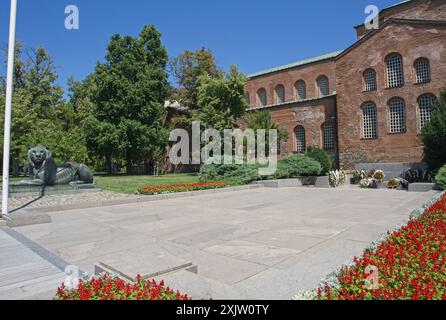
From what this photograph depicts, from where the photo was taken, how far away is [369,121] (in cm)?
2838

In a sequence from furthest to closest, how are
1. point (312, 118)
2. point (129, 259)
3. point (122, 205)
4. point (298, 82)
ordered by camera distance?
point (298, 82)
point (312, 118)
point (122, 205)
point (129, 259)

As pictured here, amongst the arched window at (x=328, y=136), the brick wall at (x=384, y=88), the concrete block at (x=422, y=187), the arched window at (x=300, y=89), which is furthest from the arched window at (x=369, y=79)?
the arched window at (x=300, y=89)

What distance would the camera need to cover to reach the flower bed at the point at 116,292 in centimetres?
296

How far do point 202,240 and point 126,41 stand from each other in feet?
118

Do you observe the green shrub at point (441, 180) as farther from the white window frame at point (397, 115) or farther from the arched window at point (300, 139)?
the arched window at point (300, 139)

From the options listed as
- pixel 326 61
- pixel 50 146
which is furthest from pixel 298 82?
pixel 50 146

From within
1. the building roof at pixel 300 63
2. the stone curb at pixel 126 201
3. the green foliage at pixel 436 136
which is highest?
the building roof at pixel 300 63

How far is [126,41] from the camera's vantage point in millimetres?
37250

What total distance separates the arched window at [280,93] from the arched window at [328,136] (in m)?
14.4

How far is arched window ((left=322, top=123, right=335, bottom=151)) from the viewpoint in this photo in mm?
31000

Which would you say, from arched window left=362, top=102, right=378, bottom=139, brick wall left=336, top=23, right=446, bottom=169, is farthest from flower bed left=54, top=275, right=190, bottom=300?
arched window left=362, top=102, right=378, bottom=139

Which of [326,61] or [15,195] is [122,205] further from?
[326,61]

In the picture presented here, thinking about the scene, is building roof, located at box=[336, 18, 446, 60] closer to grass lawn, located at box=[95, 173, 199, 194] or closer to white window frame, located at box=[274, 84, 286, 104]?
white window frame, located at box=[274, 84, 286, 104]

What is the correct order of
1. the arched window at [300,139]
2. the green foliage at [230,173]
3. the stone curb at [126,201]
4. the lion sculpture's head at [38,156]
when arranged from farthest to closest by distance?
the arched window at [300,139] < the green foliage at [230,173] < the lion sculpture's head at [38,156] < the stone curb at [126,201]
